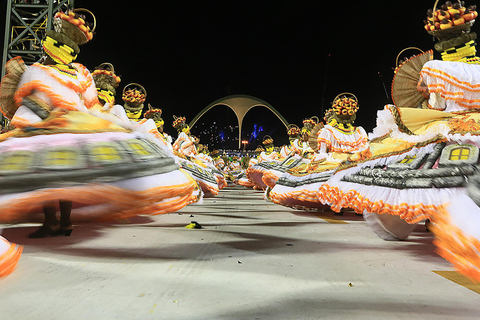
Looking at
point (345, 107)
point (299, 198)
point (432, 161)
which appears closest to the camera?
point (432, 161)

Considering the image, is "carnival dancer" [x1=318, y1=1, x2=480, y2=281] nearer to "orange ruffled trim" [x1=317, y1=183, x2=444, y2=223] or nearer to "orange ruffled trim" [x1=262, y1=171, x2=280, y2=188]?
"orange ruffled trim" [x1=317, y1=183, x2=444, y2=223]

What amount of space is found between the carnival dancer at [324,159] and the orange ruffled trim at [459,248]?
3.17m

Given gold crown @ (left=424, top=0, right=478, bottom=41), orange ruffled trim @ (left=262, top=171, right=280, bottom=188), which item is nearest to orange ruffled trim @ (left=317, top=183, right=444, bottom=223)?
gold crown @ (left=424, top=0, right=478, bottom=41)

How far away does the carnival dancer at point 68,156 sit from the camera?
6.29ft

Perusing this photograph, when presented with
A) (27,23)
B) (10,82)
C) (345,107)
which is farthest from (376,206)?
(27,23)

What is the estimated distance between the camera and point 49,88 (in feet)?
8.25

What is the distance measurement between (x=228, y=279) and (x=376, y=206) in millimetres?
1233

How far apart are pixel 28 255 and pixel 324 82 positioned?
10848 mm

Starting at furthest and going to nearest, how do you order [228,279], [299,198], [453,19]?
[299,198], [453,19], [228,279]

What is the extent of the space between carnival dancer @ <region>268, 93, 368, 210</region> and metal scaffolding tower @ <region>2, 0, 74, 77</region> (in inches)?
265

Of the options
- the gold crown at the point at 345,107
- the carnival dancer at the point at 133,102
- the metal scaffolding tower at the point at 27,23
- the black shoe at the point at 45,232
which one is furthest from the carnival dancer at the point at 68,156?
the metal scaffolding tower at the point at 27,23

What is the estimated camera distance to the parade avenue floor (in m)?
1.30

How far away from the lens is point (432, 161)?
2270mm

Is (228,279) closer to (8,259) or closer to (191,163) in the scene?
(8,259)
